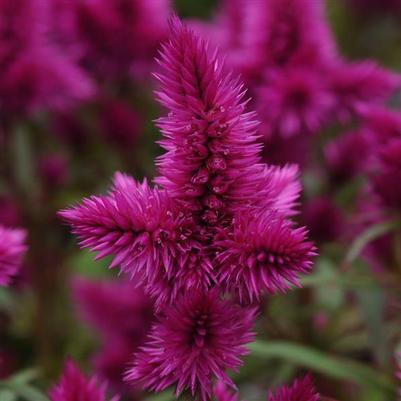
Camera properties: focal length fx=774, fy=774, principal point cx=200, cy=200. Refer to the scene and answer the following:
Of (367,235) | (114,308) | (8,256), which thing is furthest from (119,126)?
(8,256)

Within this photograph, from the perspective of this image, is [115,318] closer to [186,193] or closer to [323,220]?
[323,220]

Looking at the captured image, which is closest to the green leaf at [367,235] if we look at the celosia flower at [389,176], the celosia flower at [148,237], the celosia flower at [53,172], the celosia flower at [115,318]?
the celosia flower at [389,176]

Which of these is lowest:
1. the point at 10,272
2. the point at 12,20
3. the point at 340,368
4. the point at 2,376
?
the point at 2,376

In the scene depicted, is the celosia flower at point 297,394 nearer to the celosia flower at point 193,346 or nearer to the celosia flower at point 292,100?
the celosia flower at point 193,346

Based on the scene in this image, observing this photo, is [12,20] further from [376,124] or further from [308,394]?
[308,394]

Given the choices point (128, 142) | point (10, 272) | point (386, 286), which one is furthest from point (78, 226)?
point (128, 142)
